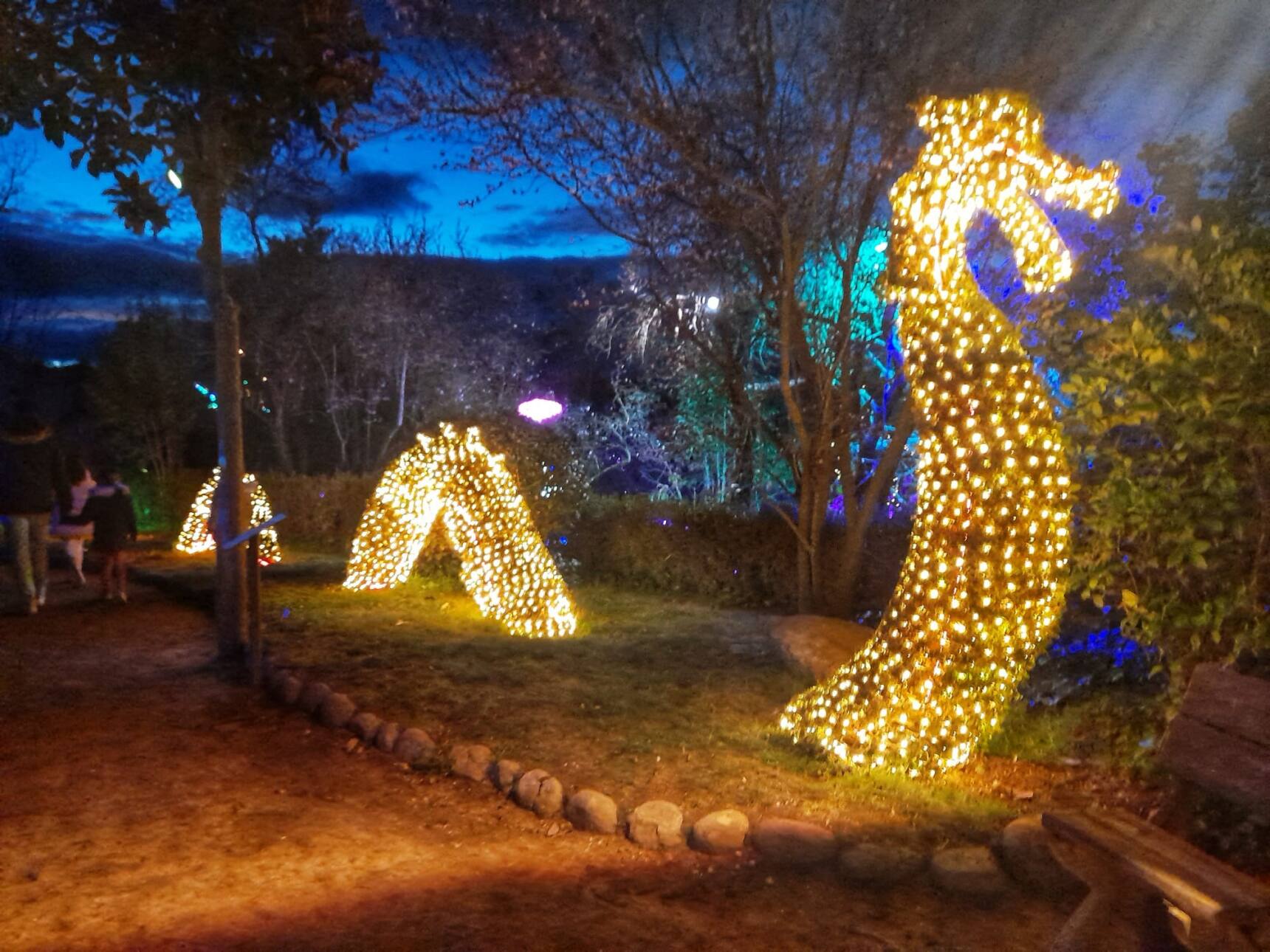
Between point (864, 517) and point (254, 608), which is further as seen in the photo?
point (864, 517)

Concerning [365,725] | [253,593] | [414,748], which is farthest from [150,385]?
[414,748]

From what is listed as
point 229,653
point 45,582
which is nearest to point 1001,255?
point 229,653

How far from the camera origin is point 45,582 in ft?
32.9

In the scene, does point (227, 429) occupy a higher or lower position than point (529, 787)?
higher

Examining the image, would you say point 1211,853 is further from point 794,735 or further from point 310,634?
point 310,634

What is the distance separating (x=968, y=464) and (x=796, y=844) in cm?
211

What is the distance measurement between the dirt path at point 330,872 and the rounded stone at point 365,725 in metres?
0.11

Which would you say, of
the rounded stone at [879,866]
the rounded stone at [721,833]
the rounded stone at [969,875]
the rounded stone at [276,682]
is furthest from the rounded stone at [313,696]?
the rounded stone at [969,875]

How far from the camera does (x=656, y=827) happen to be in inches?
187

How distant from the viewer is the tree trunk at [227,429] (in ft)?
25.5

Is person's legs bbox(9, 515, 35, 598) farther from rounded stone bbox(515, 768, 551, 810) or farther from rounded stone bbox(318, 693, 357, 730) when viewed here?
rounded stone bbox(515, 768, 551, 810)

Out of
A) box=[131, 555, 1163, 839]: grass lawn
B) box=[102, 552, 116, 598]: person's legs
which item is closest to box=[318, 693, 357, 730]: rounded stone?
box=[131, 555, 1163, 839]: grass lawn

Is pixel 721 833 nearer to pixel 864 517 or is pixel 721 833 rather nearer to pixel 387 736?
pixel 387 736

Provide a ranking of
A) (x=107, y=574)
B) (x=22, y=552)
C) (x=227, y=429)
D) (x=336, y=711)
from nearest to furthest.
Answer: (x=336, y=711), (x=227, y=429), (x=22, y=552), (x=107, y=574)
